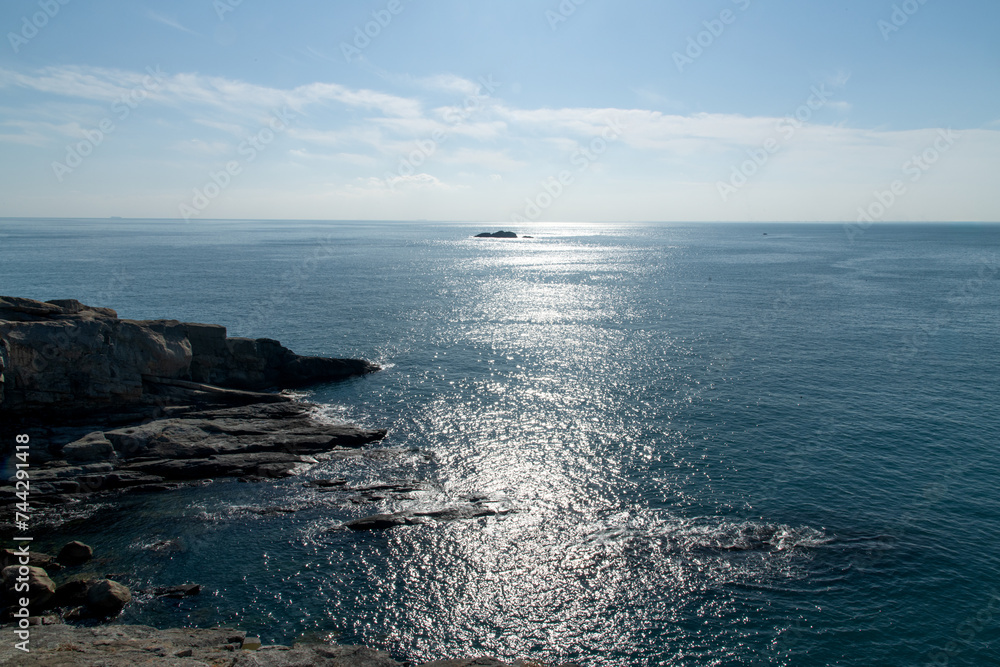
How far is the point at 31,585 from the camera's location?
2753cm

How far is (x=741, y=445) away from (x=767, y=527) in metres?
12.4

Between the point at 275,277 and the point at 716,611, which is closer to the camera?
the point at 716,611

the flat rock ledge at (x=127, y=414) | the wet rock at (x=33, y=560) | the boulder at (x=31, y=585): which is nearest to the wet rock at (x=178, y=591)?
the boulder at (x=31, y=585)

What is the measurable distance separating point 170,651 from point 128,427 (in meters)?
27.0

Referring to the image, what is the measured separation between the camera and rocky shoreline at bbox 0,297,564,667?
29000 millimetres

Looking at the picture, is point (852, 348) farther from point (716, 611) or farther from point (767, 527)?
point (716, 611)

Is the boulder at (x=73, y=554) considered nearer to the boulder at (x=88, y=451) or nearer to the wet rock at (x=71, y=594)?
the wet rock at (x=71, y=594)

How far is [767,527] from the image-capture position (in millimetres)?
35250

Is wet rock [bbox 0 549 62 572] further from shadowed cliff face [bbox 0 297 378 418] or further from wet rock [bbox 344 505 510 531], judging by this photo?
shadowed cliff face [bbox 0 297 378 418]

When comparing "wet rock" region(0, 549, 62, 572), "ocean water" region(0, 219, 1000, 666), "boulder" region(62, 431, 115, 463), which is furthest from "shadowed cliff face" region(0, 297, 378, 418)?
"wet rock" region(0, 549, 62, 572)

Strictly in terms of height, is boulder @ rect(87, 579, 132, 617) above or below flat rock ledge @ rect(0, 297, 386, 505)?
below

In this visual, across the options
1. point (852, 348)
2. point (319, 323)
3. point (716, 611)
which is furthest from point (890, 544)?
point (319, 323)

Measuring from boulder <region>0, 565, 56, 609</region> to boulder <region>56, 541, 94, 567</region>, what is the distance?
10.0 ft

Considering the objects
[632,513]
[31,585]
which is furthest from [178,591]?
[632,513]
